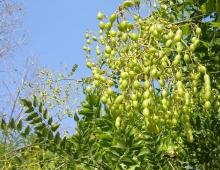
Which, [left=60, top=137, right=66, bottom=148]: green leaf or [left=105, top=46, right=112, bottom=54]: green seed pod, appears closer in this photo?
[left=105, top=46, right=112, bottom=54]: green seed pod

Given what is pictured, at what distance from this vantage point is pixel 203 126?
3.03 meters

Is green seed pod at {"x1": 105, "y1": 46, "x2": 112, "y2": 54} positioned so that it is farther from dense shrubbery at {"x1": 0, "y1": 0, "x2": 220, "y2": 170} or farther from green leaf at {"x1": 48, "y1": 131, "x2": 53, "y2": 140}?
green leaf at {"x1": 48, "y1": 131, "x2": 53, "y2": 140}

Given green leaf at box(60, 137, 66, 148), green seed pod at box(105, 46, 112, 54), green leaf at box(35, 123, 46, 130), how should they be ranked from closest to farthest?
green seed pod at box(105, 46, 112, 54), green leaf at box(60, 137, 66, 148), green leaf at box(35, 123, 46, 130)

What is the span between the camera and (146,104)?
A: 6.13ft

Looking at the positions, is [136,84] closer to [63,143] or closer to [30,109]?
[63,143]

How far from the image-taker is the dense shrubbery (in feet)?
6.54

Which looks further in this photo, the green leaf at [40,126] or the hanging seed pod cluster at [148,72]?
the green leaf at [40,126]

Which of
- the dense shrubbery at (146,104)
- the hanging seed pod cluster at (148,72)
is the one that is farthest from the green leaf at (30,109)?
the hanging seed pod cluster at (148,72)

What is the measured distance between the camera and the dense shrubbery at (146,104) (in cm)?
199

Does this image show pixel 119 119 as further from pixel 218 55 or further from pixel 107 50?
pixel 218 55

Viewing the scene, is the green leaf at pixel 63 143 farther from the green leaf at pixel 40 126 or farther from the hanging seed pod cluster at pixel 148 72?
the hanging seed pod cluster at pixel 148 72

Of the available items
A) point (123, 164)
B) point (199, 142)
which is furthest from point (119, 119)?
point (199, 142)

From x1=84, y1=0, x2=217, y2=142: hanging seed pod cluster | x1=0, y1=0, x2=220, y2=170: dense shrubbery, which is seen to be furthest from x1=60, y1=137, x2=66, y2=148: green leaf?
x1=84, y1=0, x2=217, y2=142: hanging seed pod cluster

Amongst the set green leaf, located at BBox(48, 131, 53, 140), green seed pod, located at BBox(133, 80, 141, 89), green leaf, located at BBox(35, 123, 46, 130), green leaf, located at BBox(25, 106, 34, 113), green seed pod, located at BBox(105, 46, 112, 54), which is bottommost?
green seed pod, located at BBox(133, 80, 141, 89)
